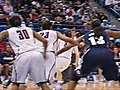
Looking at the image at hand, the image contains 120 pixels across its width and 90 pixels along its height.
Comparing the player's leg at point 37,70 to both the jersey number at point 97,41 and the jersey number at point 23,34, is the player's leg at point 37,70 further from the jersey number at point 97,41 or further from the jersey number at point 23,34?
the jersey number at point 97,41

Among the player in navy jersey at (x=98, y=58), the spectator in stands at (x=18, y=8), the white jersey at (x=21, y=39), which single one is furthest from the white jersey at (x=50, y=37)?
the spectator in stands at (x=18, y=8)

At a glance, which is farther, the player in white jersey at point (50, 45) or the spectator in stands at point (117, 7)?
the spectator in stands at point (117, 7)

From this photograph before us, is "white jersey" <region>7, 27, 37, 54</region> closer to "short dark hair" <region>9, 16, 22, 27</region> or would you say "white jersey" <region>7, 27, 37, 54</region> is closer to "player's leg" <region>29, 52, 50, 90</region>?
"short dark hair" <region>9, 16, 22, 27</region>

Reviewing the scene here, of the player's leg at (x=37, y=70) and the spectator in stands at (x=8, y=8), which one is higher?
the player's leg at (x=37, y=70)

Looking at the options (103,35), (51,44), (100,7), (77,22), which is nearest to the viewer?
(103,35)

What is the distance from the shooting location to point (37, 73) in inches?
287

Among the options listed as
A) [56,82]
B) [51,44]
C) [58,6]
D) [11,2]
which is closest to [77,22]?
[58,6]

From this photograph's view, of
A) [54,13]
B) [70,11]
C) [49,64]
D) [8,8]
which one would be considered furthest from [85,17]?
[49,64]

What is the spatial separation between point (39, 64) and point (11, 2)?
12717mm

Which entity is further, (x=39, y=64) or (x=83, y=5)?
(x=83, y=5)

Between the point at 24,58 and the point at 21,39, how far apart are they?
13.7 inches

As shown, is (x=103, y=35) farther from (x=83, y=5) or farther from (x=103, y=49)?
(x=83, y=5)

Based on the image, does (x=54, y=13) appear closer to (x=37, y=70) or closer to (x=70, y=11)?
(x=70, y=11)

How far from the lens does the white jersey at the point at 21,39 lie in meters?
7.31
